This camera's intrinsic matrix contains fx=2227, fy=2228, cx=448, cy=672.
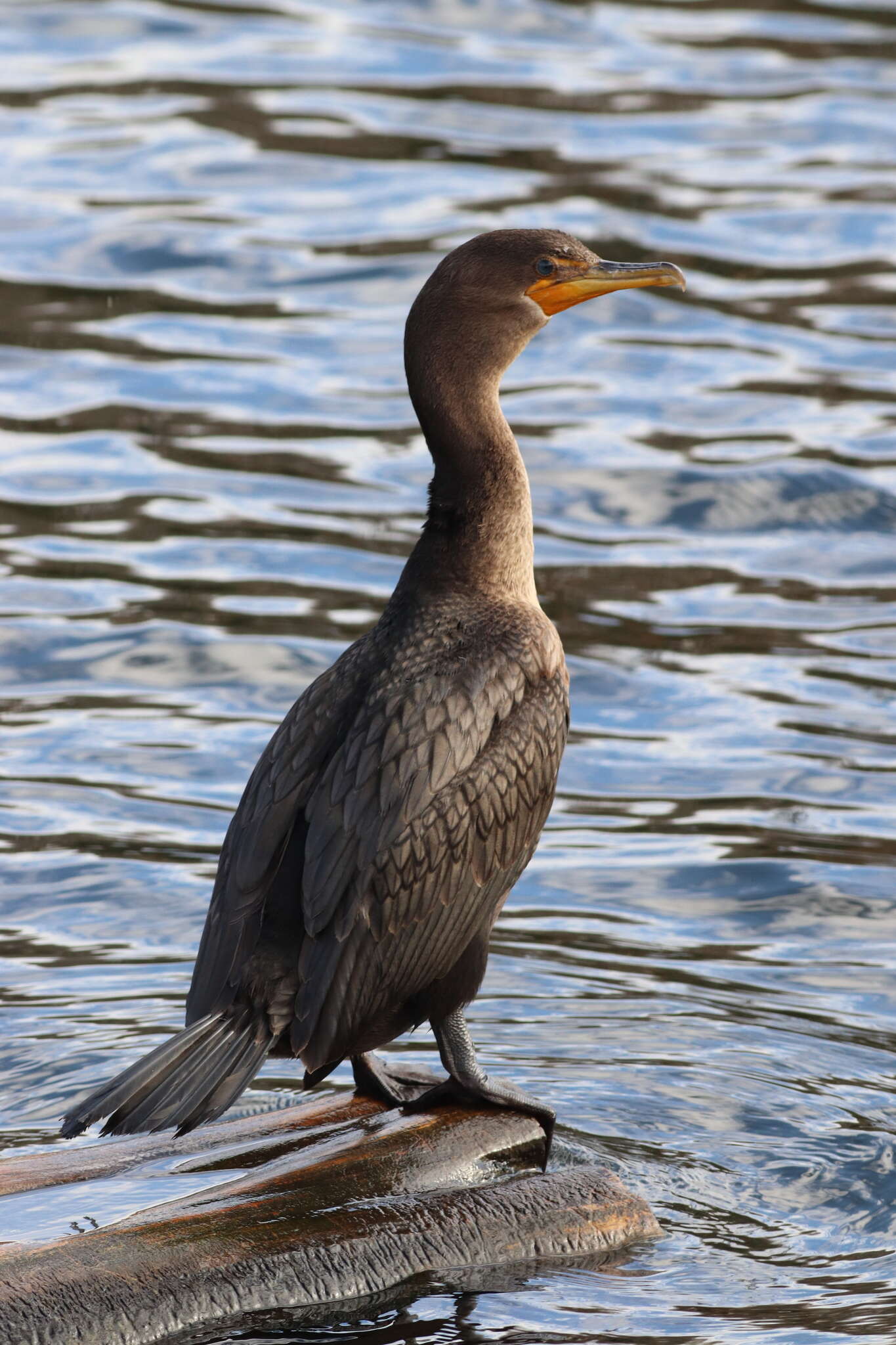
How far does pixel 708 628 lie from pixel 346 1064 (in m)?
3.68

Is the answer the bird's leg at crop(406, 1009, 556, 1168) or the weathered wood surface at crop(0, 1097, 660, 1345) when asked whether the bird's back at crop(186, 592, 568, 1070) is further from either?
the weathered wood surface at crop(0, 1097, 660, 1345)

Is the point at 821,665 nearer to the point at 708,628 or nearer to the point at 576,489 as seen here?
the point at 708,628

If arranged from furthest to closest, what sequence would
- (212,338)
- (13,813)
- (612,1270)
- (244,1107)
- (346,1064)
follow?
(212,338), (13,813), (346,1064), (244,1107), (612,1270)

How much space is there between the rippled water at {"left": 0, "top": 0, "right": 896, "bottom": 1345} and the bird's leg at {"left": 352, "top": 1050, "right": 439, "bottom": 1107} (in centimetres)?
48

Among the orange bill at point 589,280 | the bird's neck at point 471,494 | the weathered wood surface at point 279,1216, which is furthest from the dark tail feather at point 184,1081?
the orange bill at point 589,280

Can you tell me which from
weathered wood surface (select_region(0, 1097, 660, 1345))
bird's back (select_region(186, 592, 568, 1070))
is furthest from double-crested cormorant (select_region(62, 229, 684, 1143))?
weathered wood surface (select_region(0, 1097, 660, 1345))

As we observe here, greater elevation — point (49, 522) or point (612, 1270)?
point (49, 522)

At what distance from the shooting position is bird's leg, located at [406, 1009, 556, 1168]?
17.4ft

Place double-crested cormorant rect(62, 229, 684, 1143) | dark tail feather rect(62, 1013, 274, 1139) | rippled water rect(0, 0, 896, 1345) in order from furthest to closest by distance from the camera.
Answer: rippled water rect(0, 0, 896, 1345)
double-crested cormorant rect(62, 229, 684, 1143)
dark tail feather rect(62, 1013, 274, 1139)

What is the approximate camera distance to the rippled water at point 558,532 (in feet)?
20.1

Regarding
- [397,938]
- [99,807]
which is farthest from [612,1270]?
[99,807]

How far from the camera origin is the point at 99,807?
8.12 meters

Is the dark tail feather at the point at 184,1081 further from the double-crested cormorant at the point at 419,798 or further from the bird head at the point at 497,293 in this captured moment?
the bird head at the point at 497,293

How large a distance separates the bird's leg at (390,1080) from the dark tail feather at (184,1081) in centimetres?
54
